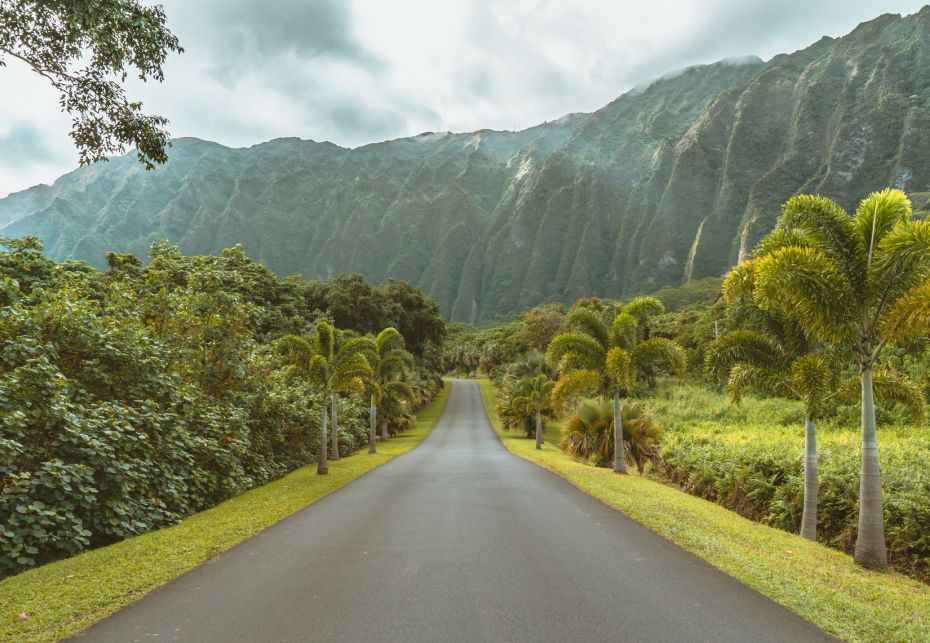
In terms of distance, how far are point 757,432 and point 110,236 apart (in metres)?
220

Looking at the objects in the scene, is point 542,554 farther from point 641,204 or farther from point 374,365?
point 641,204

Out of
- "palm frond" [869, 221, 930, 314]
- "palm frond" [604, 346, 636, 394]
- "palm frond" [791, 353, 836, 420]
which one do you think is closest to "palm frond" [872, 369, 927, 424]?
"palm frond" [791, 353, 836, 420]

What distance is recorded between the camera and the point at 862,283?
9078 mm

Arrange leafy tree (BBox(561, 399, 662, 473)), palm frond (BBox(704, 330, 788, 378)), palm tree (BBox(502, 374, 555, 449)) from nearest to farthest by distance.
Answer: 1. palm frond (BBox(704, 330, 788, 378))
2. leafy tree (BBox(561, 399, 662, 473))
3. palm tree (BBox(502, 374, 555, 449))

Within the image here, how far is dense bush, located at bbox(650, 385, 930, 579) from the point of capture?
9.70 metres

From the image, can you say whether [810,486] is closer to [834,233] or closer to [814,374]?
[814,374]

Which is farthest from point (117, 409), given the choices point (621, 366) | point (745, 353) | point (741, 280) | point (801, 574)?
point (621, 366)

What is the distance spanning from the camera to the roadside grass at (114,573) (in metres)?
A: 5.21

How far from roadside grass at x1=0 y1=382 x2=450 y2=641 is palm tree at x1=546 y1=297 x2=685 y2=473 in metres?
11.6

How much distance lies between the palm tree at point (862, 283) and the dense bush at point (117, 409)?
11.9 m

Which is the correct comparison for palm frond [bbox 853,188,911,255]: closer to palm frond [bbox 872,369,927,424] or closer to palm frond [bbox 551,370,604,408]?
palm frond [bbox 872,369,927,424]

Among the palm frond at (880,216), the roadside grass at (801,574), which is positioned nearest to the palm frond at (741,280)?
the palm frond at (880,216)

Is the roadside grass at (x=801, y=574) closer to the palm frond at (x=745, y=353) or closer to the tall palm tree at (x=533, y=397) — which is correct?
the palm frond at (x=745, y=353)

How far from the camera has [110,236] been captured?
190 metres
